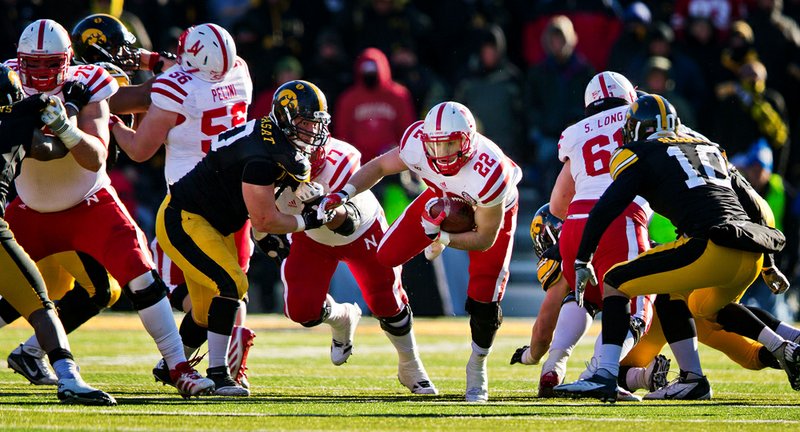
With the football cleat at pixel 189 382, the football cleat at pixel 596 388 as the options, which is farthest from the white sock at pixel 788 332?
the football cleat at pixel 189 382

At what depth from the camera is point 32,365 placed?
24.5 feet

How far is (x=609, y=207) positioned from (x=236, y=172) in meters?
1.90

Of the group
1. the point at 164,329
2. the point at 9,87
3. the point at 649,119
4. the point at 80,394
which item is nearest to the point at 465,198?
the point at 649,119

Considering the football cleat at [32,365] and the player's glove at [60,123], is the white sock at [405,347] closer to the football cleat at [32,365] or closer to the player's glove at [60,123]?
the football cleat at [32,365]

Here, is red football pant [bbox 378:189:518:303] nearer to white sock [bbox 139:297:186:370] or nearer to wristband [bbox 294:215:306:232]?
wristband [bbox 294:215:306:232]

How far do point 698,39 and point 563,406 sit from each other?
786 cm

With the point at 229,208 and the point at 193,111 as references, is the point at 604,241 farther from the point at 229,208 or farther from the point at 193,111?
the point at 193,111

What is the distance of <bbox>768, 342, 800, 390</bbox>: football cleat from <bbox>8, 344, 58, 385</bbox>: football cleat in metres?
3.83

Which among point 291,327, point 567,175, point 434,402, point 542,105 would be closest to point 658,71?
point 542,105

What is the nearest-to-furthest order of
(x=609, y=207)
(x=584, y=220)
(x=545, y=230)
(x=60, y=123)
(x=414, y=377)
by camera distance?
(x=60, y=123)
(x=609, y=207)
(x=584, y=220)
(x=414, y=377)
(x=545, y=230)

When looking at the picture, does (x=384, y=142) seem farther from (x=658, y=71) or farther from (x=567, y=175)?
(x=567, y=175)

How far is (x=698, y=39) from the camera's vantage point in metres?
13.7

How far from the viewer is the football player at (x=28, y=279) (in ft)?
20.5

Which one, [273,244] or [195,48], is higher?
[195,48]
